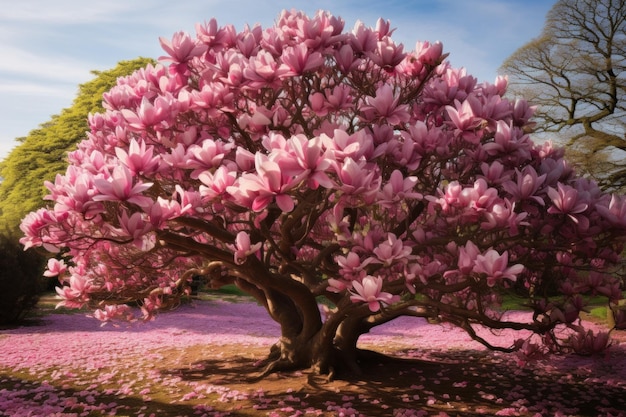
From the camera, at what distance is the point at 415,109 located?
555cm

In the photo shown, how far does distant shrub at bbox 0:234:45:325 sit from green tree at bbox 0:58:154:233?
1424 centimetres

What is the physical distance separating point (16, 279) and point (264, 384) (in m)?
11.6

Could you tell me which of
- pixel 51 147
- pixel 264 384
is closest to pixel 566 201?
pixel 264 384

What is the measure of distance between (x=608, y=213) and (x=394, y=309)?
8.67 ft

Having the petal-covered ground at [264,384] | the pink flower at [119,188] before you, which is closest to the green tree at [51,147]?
the petal-covered ground at [264,384]

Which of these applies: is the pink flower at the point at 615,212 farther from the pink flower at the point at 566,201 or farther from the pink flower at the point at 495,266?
the pink flower at the point at 495,266

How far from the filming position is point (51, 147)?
3116 cm

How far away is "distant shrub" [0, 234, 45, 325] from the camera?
51.6 ft

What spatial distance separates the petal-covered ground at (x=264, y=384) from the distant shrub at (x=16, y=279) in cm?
318

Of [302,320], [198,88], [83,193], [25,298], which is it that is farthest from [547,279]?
[25,298]

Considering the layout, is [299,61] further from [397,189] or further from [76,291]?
[76,291]

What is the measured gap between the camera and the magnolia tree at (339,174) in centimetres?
379

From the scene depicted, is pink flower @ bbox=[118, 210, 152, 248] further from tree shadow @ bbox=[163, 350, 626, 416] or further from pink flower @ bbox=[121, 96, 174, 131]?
tree shadow @ bbox=[163, 350, 626, 416]

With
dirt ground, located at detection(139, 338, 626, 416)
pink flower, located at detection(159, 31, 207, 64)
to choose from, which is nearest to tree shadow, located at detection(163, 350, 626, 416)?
dirt ground, located at detection(139, 338, 626, 416)
